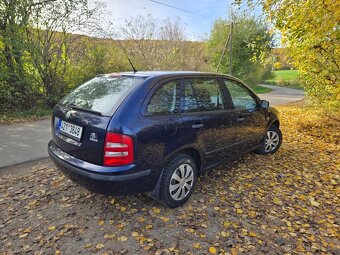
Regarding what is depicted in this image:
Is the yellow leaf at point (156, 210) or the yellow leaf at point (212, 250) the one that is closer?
the yellow leaf at point (212, 250)

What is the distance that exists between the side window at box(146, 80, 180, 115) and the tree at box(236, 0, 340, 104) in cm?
289

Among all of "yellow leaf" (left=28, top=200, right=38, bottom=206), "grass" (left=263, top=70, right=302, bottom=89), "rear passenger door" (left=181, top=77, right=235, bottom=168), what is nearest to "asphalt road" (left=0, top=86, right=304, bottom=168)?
"yellow leaf" (left=28, top=200, right=38, bottom=206)

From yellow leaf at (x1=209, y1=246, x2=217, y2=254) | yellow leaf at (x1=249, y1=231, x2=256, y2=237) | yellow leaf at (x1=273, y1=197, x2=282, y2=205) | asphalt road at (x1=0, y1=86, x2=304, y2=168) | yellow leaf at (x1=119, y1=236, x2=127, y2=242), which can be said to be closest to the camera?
yellow leaf at (x1=209, y1=246, x2=217, y2=254)

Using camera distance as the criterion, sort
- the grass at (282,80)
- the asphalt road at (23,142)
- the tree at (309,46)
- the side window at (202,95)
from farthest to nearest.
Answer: the grass at (282,80) < the tree at (309,46) < the asphalt road at (23,142) < the side window at (202,95)

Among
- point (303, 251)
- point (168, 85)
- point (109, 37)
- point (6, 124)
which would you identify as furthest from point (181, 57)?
point (303, 251)

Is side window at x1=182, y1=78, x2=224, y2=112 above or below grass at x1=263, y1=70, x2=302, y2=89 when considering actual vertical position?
below

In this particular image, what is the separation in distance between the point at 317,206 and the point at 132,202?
242cm

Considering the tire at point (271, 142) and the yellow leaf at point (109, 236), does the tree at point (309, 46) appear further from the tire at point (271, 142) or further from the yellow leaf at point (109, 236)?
the yellow leaf at point (109, 236)

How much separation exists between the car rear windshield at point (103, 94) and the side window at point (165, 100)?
0.26 meters

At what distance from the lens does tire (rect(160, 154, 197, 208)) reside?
2.67 meters

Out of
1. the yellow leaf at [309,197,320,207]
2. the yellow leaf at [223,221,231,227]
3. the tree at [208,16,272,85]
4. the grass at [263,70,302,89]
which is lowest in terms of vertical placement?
the yellow leaf at [223,221,231,227]

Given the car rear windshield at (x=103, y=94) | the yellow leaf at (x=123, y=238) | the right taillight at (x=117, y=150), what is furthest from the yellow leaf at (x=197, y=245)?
the car rear windshield at (x=103, y=94)

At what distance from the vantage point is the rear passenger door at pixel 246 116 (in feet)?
11.7

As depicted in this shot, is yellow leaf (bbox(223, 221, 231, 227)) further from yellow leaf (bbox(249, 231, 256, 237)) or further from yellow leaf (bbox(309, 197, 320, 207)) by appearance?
yellow leaf (bbox(309, 197, 320, 207))
